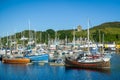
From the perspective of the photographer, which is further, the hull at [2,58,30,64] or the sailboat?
the hull at [2,58,30,64]

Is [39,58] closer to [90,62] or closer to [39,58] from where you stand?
[39,58]

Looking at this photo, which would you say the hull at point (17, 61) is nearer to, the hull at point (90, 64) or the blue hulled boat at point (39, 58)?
the blue hulled boat at point (39, 58)

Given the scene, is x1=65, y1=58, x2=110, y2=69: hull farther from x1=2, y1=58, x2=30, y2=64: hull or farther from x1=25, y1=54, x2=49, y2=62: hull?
x1=2, y1=58, x2=30, y2=64: hull

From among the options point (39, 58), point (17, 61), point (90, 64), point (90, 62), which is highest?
point (39, 58)

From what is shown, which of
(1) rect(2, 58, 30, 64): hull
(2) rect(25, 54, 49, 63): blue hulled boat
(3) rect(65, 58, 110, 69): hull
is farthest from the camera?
(2) rect(25, 54, 49, 63): blue hulled boat

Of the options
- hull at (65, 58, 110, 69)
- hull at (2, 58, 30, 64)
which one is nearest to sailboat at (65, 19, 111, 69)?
hull at (65, 58, 110, 69)

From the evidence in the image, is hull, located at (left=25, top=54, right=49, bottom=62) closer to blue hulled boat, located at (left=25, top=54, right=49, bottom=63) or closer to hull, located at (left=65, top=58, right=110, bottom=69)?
blue hulled boat, located at (left=25, top=54, right=49, bottom=63)

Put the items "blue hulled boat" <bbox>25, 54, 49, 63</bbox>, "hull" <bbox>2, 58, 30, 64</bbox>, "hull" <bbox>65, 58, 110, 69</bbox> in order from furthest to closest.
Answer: "blue hulled boat" <bbox>25, 54, 49, 63</bbox> < "hull" <bbox>2, 58, 30, 64</bbox> < "hull" <bbox>65, 58, 110, 69</bbox>

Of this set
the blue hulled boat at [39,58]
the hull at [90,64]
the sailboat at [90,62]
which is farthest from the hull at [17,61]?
the hull at [90,64]

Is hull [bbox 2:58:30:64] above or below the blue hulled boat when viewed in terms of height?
below

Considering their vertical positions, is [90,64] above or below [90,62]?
below

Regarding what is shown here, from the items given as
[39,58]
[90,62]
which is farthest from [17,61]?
[90,62]

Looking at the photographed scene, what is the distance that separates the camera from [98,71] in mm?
47594

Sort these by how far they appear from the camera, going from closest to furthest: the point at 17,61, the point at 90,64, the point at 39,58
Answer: the point at 90,64, the point at 17,61, the point at 39,58
